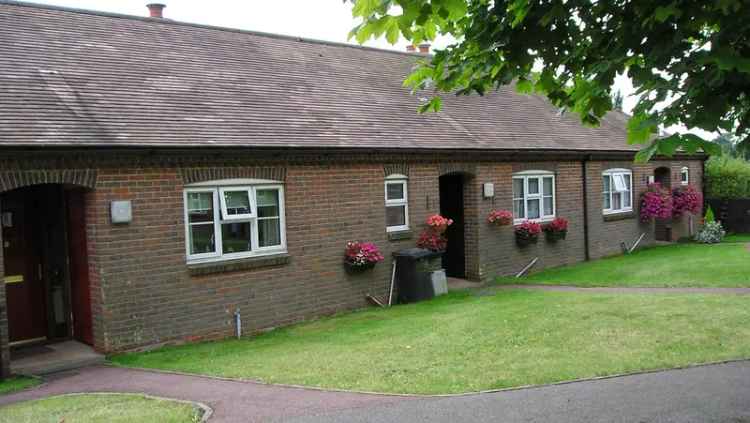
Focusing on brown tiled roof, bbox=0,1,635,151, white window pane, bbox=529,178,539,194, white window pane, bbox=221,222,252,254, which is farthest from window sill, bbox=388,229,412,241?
white window pane, bbox=529,178,539,194

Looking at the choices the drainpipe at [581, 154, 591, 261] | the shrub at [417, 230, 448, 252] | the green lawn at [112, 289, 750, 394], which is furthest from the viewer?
the drainpipe at [581, 154, 591, 261]

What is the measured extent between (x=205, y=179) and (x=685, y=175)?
18.2 meters

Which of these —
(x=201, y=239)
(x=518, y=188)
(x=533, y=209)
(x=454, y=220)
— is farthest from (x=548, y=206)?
(x=201, y=239)

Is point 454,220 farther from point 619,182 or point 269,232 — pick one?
point 619,182

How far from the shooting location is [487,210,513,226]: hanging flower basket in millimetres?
16234

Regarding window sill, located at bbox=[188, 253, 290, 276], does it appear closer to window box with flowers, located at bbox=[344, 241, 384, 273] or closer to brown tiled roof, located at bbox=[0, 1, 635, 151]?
window box with flowers, located at bbox=[344, 241, 384, 273]

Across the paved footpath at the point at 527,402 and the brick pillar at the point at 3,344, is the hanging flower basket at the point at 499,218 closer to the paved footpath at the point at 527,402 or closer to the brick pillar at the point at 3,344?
the paved footpath at the point at 527,402

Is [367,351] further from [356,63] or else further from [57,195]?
[356,63]

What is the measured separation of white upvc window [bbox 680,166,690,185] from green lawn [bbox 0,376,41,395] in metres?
20.9

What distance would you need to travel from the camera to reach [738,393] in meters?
7.06

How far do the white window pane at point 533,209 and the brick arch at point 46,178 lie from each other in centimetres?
1108

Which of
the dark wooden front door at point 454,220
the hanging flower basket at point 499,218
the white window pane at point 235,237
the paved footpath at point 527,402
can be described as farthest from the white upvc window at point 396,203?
the paved footpath at point 527,402

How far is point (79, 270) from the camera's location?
11.0 meters

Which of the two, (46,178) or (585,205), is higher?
(46,178)
